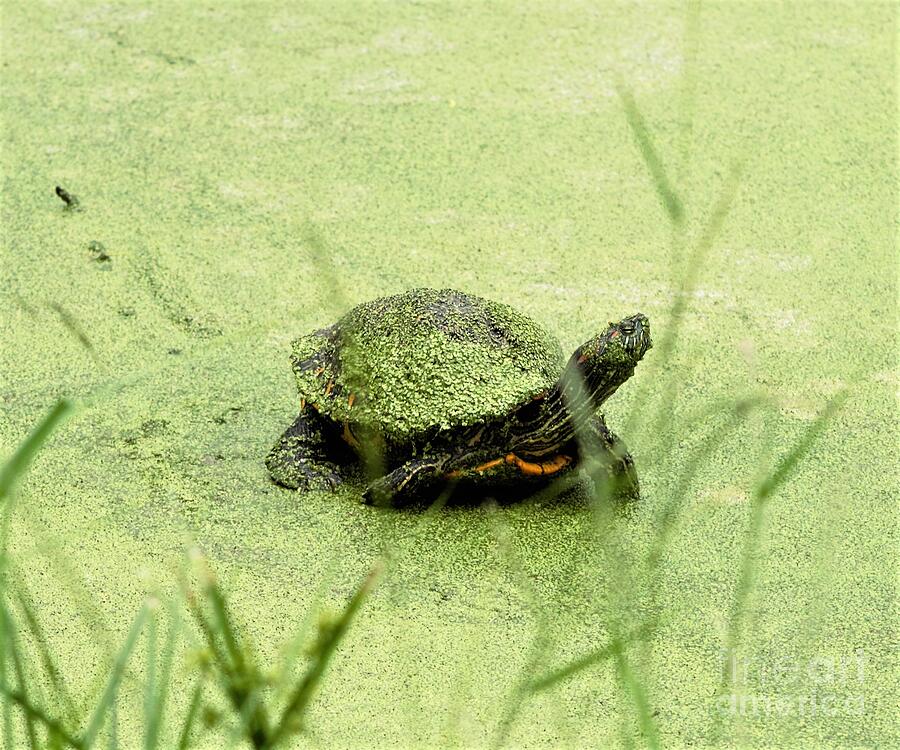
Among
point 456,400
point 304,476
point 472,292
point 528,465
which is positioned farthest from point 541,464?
point 472,292

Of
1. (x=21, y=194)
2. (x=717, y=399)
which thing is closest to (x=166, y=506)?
(x=717, y=399)

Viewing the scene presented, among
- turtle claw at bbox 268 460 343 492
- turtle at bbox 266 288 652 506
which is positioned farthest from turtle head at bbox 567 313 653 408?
turtle claw at bbox 268 460 343 492

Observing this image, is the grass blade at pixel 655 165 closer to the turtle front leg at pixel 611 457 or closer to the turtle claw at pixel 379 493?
the turtle front leg at pixel 611 457

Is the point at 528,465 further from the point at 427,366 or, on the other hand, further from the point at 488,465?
the point at 427,366

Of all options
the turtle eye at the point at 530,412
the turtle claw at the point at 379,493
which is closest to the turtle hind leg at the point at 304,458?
the turtle claw at the point at 379,493

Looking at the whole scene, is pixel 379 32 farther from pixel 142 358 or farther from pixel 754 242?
pixel 142 358

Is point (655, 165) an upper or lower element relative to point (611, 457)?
upper
